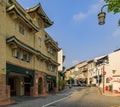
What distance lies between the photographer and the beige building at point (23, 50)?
3116 centimetres

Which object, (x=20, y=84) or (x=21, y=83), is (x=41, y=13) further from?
(x=20, y=84)

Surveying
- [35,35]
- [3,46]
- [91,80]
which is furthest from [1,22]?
[91,80]

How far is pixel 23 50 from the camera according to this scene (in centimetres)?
3847

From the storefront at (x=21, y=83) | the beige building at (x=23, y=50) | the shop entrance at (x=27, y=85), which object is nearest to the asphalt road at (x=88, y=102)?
the beige building at (x=23, y=50)

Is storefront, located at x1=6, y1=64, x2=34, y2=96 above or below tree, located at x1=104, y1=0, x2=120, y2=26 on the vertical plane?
below

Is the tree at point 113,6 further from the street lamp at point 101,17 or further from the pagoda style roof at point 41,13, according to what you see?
the pagoda style roof at point 41,13

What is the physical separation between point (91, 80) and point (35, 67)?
71.4 metres

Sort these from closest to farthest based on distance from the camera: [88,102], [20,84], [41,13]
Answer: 1. [88,102]
2. [20,84]
3. [41,13]

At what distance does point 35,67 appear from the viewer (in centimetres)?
4459

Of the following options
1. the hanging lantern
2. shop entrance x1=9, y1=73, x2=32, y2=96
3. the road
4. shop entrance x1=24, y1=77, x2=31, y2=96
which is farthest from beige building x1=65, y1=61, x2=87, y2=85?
A: the hanging lantern

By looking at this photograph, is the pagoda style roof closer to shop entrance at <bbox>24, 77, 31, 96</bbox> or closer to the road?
shop entrance at <bbox>24, 77, 31, 96</bbox>

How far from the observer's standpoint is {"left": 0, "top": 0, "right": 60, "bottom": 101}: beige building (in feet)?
102

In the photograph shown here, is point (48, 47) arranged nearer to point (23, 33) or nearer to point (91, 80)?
point (23, 33)

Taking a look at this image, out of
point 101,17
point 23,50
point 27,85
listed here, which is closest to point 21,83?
point 27,85
